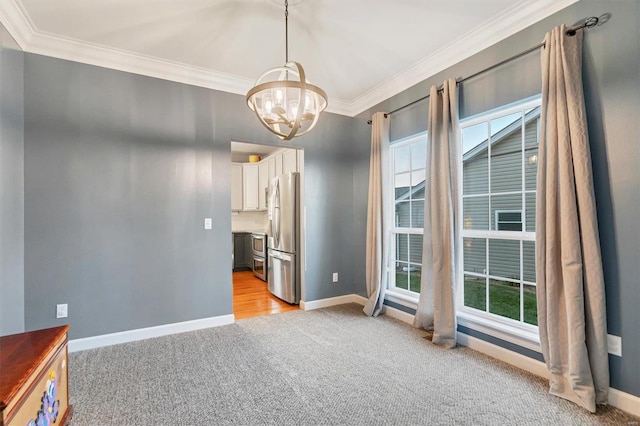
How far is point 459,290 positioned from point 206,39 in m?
3.25

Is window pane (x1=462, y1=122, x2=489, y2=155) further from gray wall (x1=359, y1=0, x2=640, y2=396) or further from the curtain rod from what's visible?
gray wall (x1=359, y1=0, x2=640, y2=396)

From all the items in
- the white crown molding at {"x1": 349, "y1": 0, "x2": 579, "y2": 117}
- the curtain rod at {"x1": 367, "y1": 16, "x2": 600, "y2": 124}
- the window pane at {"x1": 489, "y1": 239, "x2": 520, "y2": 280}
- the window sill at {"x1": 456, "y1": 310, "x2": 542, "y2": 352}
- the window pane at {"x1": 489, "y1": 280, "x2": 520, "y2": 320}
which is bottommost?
the window pane at {"x1": 489, "y1": 280, "x2": 520, "y2": 320}

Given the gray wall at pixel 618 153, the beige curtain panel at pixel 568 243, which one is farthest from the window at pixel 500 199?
the gray wall at pixel 618 153

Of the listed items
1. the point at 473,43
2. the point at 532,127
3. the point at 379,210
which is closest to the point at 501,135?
the point at 532,127

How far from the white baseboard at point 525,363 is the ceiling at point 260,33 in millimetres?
2545

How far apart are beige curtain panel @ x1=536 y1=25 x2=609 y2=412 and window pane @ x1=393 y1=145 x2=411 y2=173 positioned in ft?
5.16

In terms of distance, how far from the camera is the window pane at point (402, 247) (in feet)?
12.0

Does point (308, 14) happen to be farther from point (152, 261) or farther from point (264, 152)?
point (264, 152)

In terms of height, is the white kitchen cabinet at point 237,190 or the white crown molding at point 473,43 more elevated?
the white crown molding at point 473,43

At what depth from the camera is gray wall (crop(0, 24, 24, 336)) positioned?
2.27 m

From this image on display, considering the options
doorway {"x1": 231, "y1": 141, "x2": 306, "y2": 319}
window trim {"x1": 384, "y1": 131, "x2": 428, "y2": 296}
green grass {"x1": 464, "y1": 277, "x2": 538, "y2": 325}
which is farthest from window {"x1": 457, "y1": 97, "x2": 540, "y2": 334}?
doorway {"x1": 231, "y1": 141, "x2": 306, "y2": 319}

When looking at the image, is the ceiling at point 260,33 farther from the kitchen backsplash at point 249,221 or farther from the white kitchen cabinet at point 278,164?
the kitchen backsplash at point 249,221

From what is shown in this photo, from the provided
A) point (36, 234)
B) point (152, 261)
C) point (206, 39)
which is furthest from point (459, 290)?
point (36, 234)

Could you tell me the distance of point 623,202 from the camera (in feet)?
6.15
